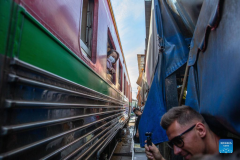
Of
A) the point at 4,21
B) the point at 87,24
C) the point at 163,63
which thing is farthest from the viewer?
the point at 87,24

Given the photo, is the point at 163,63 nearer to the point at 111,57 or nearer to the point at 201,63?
the point at 201,63

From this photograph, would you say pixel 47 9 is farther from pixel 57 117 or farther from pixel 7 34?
pixel 57 117

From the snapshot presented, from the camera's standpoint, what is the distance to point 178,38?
1.79m

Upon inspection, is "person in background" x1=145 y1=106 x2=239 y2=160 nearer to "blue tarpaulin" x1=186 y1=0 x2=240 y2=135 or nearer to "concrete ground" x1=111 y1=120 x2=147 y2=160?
"blue tarpaulin" x1=186 y1=0 x2=240 y2=135

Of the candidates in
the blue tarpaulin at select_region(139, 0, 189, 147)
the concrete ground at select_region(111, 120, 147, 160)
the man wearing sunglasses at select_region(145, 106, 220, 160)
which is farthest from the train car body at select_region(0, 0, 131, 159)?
the concrete ground at select_region(111, 120, 147, 160)

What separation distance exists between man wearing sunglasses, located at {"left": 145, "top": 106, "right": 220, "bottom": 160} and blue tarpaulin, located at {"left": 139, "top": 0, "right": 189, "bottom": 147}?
1.71 feet

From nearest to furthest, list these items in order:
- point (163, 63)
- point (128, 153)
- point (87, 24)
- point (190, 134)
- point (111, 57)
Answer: point (190, 134) < point (163, 63) < point (87, 24) < point (111, 57) < point (128, 153)

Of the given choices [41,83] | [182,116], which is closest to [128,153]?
[182,116]

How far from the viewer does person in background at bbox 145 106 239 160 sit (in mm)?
1035

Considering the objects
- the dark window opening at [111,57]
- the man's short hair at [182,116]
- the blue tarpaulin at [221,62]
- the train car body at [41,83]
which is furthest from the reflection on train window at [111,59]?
the blue tarpaulin at [221,62]

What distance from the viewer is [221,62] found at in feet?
2.56

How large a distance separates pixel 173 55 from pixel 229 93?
3.85 ft

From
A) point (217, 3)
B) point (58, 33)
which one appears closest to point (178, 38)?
point (217, 3)

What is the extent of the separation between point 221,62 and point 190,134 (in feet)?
1.95
